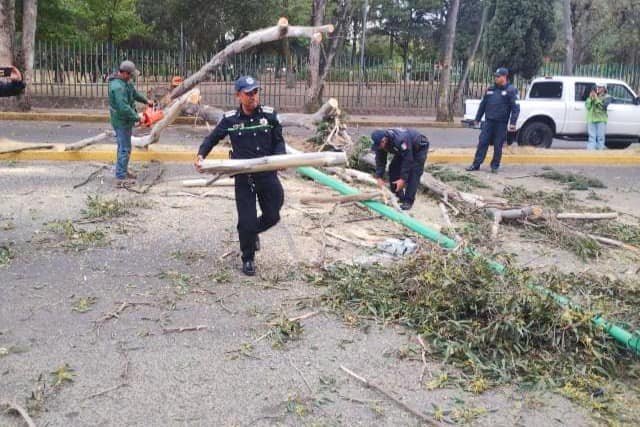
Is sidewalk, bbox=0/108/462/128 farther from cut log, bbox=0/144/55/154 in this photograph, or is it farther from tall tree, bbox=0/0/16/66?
cut log, bbox=0/144/55/154

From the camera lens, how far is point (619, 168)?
12.3m

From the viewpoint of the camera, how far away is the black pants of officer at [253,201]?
18.4ft

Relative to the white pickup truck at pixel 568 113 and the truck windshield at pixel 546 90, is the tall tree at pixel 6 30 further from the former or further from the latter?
the truck windshield at pixel 546 90

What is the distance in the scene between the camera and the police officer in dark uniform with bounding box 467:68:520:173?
10586mm

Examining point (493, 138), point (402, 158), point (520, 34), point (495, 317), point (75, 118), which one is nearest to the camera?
point (495, 317)

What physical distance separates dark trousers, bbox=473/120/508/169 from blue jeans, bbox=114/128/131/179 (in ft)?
18.9

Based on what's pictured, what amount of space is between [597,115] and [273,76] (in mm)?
11263

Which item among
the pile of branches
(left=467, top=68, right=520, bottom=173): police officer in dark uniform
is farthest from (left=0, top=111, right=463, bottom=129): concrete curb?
the pile of branches

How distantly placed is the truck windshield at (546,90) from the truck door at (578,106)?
207mm

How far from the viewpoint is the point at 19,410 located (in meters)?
3.47

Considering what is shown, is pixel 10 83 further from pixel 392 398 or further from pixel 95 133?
pixel 95 133

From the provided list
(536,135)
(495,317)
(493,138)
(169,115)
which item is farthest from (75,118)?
(495,317)

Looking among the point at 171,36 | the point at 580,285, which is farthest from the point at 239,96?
the point at 171,36

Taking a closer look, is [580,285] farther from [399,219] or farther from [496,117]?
[496,117]
